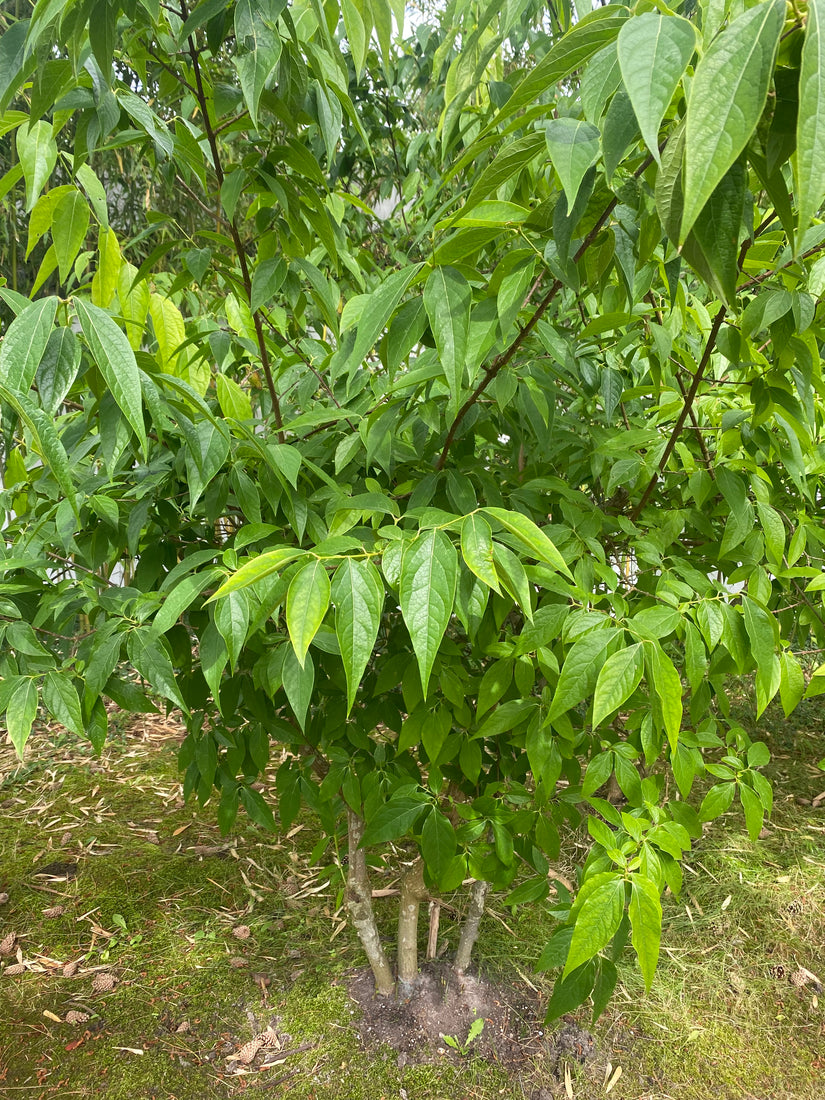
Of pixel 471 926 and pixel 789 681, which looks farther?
pixel 471 926

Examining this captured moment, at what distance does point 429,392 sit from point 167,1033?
1.31 meters

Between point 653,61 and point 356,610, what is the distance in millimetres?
384

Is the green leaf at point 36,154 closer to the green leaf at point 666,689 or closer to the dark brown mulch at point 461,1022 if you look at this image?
the green leaf at point 666,689

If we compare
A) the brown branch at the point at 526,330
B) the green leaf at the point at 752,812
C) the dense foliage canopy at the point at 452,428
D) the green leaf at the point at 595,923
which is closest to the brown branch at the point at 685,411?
the dense foliage canopy at the point at 452,428

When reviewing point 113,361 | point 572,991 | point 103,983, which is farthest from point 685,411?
point 103,983

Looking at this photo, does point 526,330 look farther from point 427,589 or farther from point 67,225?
point 67,225

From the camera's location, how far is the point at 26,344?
0.53m

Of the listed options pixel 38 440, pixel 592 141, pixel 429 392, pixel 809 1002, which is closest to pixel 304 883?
pixel 809 1002

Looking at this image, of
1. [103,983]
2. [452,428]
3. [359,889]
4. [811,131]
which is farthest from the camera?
[103,983]

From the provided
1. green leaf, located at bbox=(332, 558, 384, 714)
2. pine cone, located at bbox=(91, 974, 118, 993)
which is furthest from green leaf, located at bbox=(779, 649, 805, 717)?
pine cone, located at bbox=(91, 974, 118, 993)

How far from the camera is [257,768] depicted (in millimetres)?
1072

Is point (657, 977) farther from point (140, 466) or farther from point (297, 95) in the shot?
point (297, 95)

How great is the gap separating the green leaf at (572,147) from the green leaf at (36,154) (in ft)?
1.43

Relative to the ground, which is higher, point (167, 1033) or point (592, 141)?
Result: point (592, 141)
